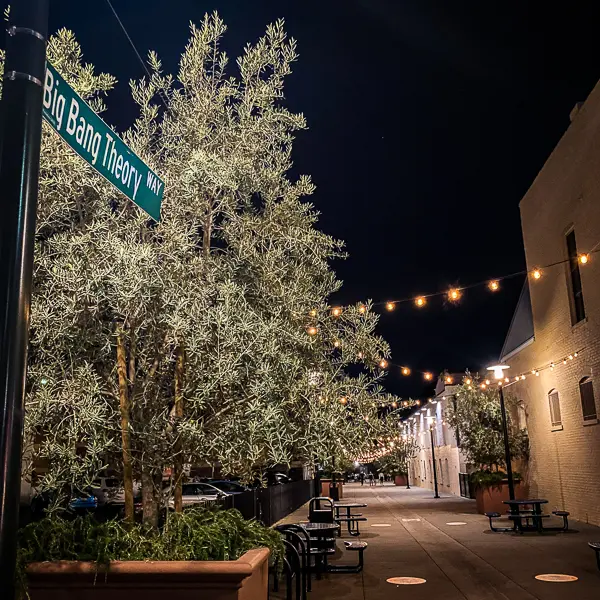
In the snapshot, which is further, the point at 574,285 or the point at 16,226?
the point at 574,285

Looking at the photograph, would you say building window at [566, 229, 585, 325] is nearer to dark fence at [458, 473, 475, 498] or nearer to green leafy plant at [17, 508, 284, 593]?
green leafy plant at [17, 508, 284, 593]

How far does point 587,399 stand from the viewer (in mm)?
16141

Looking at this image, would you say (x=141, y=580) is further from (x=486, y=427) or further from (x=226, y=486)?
(x=226, y=486)

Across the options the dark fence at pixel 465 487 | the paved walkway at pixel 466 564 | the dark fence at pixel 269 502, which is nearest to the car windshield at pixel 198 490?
the dark fence at pixel 269 502

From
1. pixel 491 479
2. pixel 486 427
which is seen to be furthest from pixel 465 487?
pixel 491 479

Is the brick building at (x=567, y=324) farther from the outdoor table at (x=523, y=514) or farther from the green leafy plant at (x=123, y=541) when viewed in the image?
the green leafy plant at (x=123, y=541)

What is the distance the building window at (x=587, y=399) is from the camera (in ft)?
51.8

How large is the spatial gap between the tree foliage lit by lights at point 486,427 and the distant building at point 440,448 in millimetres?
2387

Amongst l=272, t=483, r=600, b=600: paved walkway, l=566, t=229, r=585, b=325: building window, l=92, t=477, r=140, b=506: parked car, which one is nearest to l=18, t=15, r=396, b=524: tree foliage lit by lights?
l=92, t=477, r=140, b=506: parked car

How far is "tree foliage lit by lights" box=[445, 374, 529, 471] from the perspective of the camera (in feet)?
69.8

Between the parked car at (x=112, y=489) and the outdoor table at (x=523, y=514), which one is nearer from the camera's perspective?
the parked car at (x=112, y=489)

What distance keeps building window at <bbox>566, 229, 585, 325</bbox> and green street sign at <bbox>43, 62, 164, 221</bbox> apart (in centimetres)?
1444

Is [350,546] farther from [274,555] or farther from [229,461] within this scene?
[229,461]

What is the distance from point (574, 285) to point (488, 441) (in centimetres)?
657
